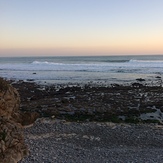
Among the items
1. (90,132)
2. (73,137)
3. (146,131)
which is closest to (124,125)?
(146,131)

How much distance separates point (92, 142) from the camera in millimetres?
9977

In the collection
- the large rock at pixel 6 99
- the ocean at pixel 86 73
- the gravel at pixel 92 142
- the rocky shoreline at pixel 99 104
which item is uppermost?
the large rock at pixel 6 99

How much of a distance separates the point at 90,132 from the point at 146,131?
2.39 meters

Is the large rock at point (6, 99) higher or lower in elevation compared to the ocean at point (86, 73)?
higher

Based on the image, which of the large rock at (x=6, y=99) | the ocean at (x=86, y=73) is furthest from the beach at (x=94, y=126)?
the ocean at (x=86, y=73)

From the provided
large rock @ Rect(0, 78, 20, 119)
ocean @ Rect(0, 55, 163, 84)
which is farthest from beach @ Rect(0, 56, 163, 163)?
ocean @ Rect(0, 55, 163, 84)

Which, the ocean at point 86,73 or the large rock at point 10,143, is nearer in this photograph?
the large rock at point 10,143

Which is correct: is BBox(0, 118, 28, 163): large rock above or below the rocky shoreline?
above

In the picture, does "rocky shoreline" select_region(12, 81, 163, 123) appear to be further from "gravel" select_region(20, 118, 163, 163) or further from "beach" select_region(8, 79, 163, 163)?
"gravel" select_region(20, 118, 163, 163)

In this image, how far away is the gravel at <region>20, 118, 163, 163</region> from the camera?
8.15m

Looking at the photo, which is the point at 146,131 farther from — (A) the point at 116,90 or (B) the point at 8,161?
(A) the point at 116,90

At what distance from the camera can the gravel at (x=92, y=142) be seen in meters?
8.15

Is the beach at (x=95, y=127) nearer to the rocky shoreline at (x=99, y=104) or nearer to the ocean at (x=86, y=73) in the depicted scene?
the rocky shoreline at (x=99, y=104)

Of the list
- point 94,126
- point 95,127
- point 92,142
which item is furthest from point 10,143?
point 94,126
